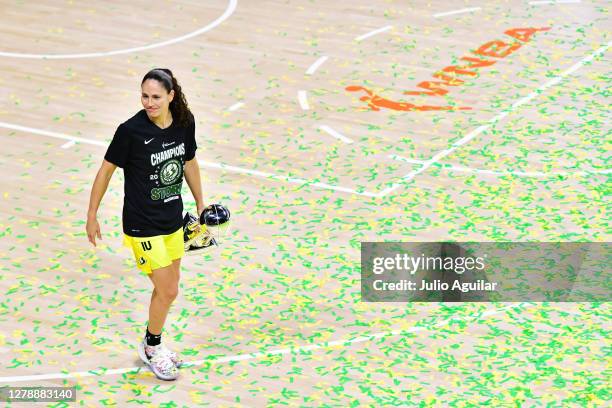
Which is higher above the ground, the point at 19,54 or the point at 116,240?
the point at 19,54

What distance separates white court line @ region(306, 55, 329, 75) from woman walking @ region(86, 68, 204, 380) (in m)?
7.31

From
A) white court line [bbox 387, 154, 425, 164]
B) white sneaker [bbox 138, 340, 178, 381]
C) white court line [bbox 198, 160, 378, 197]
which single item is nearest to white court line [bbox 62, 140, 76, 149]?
white court line [bbox 198, 160, 378, 197]

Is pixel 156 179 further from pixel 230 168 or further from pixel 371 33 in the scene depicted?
pixel 371 33

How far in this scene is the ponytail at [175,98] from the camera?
8922mm

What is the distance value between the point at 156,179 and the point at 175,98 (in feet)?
2.08

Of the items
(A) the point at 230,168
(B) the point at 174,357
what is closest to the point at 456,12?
(A) the point at 230,168

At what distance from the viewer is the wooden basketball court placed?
974 centimetres

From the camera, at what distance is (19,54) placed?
1703 cm

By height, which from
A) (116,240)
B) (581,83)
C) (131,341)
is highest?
(581,83)

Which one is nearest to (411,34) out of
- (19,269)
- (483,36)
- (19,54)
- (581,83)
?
(483,36)

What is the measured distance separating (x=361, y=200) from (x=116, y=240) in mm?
2659

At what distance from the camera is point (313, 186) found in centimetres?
1312

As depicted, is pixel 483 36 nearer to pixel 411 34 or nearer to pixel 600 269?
pixel 411 34

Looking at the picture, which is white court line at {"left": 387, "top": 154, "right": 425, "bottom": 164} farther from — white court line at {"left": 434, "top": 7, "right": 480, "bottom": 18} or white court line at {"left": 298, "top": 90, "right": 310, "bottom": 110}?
white court line at {"left": 434, "top": 7, "right": 480, "bottom": 18}
